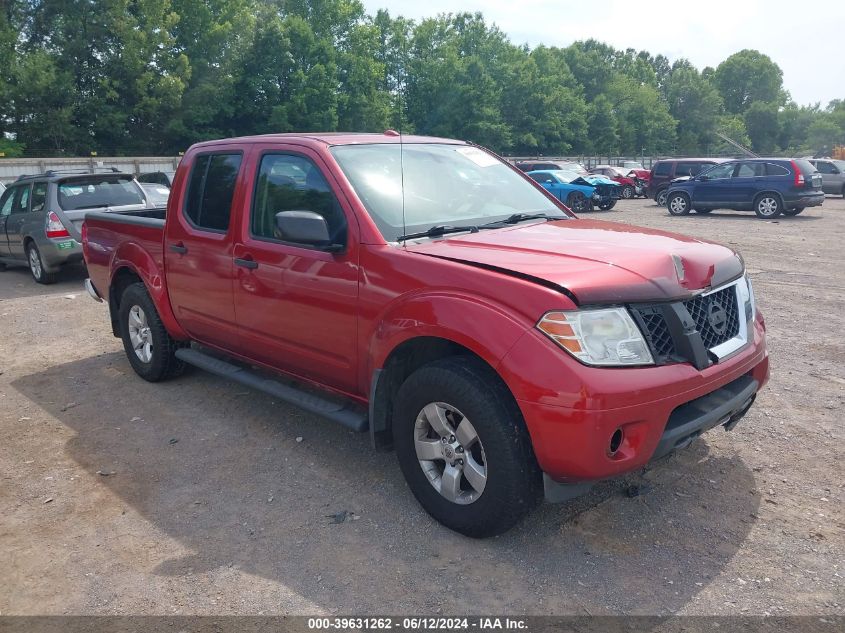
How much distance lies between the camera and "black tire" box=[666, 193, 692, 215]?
21734mm

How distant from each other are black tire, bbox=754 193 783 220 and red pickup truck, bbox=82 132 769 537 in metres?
17.6

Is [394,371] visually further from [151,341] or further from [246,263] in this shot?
[151,341]

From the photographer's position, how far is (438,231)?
12.6 ft

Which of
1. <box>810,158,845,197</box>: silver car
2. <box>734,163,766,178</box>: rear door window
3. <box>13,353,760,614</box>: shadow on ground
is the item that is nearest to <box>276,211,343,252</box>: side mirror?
<box>13,353,760,614</box>: shadow on ground

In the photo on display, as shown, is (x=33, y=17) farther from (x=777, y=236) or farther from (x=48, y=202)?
(x=777, y=236)

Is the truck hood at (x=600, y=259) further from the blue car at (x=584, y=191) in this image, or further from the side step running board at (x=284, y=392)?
the blue car at (x=584, y=191)

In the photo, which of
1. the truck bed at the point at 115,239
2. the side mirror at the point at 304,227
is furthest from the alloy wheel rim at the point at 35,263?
the side mirror at the point at 304,227

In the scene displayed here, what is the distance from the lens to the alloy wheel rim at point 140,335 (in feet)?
19.0

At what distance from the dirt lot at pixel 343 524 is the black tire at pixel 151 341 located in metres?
0.26

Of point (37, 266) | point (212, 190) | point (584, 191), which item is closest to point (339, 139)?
point (212, 190)

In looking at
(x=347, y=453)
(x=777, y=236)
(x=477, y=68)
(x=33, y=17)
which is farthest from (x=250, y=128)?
(x=347, y=453)

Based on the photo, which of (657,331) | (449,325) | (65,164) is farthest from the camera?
(65,164)

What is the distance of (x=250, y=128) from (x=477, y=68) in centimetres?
2190

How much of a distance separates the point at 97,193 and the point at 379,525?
30.1ft
